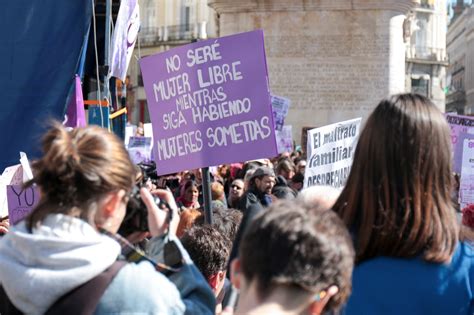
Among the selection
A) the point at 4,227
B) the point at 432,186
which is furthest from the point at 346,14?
the point at 432,186

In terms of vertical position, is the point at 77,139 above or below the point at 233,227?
above

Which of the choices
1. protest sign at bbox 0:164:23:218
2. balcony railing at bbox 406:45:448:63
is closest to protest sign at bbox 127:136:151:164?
protest sign at bbox 0:164:23:218

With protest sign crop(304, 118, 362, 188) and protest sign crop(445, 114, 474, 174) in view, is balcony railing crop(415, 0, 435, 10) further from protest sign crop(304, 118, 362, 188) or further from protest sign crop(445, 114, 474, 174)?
protest sign crop(304, 118, 362, 188)

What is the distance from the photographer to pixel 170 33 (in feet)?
203

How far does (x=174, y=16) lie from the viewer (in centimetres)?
6200

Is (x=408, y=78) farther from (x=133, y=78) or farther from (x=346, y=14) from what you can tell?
(x=346, y=14)

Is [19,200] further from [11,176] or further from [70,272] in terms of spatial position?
[70,272]

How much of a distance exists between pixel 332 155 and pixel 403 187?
205 inches

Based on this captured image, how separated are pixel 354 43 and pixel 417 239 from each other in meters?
19.3

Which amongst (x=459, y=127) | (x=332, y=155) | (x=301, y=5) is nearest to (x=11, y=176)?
(x=332, y=155)

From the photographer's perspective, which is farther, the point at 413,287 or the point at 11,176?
the point at 11,176

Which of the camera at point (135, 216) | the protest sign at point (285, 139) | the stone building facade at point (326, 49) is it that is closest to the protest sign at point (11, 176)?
the camera at point (135, 216)

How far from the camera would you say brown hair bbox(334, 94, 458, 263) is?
2.86m

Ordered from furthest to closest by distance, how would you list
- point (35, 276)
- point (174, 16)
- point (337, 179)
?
point (174, 16) < point (337, 179) < point (35, 276)
